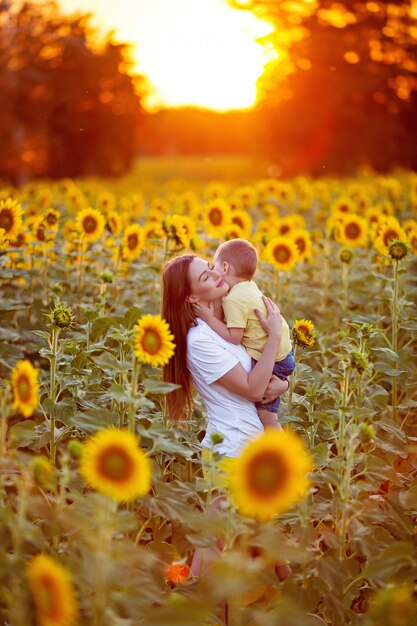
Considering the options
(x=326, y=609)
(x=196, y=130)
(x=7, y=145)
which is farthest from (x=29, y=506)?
(x=196, y=130)

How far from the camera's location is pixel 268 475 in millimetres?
1771

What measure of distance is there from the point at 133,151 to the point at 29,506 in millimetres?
27183

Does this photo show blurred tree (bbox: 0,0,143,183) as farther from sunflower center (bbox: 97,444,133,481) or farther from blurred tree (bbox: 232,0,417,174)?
sunflower center (bbox: 97,444,133,481)

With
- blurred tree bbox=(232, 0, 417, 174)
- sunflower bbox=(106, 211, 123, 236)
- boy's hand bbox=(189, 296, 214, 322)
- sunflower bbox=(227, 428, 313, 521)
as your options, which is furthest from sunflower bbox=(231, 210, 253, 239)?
blurred tree bbox=(232, 0, 417, 174)

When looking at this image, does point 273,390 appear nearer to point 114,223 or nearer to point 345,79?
point 114,223

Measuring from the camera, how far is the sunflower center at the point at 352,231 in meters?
5.05

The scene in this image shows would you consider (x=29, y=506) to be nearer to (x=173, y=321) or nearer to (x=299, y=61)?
(x=173, y=321)

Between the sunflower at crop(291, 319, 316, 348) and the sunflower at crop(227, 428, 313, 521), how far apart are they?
1010mm

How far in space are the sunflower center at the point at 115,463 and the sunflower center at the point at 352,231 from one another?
3.52 meters

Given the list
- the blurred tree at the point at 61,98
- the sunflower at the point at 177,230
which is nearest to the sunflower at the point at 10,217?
the sunflower at the point at 177,230

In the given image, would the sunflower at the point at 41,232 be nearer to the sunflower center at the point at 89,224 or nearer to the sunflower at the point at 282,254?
the sunflower center at the point at 89,224

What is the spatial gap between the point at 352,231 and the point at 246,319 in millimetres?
2475

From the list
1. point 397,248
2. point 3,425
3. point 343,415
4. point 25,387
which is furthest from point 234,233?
point 3,425

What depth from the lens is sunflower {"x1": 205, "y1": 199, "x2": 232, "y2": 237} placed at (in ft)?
16.8
